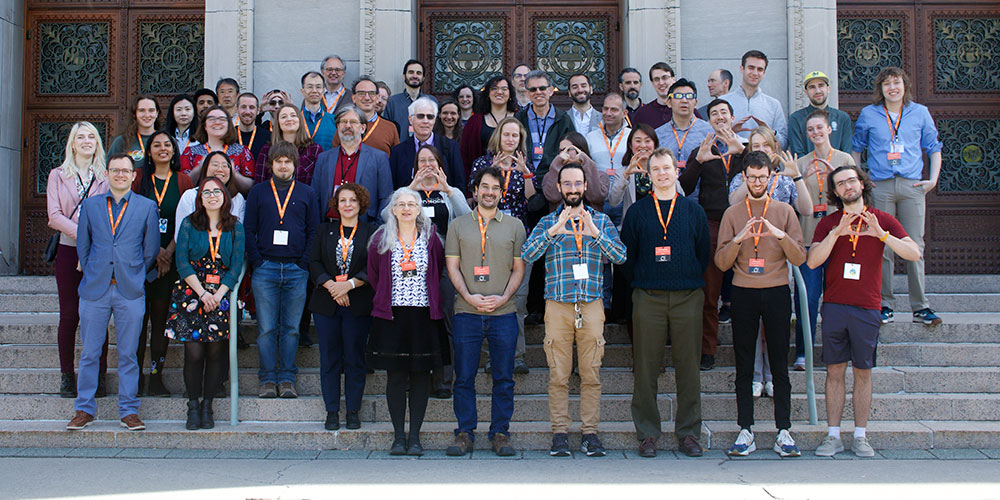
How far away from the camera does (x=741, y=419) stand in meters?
5.79

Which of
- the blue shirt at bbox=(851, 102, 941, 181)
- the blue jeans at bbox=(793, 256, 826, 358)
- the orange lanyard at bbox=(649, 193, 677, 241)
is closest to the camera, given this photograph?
the orange lanyard at bbox=(649, 193, 677, 241)

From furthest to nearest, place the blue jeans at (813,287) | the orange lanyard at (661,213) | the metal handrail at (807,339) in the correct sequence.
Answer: the blue jeans at (813,287) < the metal handrail at (807,339) < the orange lanyard at (661,213)

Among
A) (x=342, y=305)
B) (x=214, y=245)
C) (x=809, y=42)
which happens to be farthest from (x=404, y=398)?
(x=809, y=42)

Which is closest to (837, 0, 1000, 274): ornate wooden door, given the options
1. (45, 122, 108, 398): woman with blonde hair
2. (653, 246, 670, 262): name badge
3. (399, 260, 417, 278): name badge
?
(653, 246, 670, 262): name badge

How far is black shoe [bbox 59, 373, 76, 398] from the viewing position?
6.50 meters

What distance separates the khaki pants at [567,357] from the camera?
5809mm

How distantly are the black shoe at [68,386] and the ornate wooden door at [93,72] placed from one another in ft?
14.2

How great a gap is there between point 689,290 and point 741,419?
0.96 meters

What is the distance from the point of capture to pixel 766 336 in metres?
5.88

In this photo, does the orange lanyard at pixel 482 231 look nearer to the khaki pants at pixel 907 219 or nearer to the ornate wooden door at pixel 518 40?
the khaki pants at pixel 907 219

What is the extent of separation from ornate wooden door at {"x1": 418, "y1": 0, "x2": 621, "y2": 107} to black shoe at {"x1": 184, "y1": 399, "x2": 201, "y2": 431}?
521 cm

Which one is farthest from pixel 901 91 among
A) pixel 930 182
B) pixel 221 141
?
pixel 221 141

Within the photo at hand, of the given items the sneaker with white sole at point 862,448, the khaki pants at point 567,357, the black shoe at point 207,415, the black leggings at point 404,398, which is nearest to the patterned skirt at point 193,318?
the black shoe at point 207,415

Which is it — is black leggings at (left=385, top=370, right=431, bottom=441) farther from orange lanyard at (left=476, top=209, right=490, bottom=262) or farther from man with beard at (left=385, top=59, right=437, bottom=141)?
man with beard at (left=385, top=59, right=437, bottom=141)
